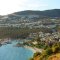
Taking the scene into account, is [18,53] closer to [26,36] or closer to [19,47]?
[19,47]

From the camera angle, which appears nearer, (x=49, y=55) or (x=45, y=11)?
(x=49, y=55)

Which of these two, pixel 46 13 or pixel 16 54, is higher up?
pixel 16 54

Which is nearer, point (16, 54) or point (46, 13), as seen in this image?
point (16, 54)

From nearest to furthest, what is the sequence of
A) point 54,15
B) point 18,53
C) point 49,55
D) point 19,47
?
point 49,55 → point 18,53 → point 19,47 → point 54,15

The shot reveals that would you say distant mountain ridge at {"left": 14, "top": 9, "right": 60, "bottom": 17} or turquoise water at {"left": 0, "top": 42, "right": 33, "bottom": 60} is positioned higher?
turquoise water at {"left": 0, "top": 42, "right": 33, "bottom": 60}

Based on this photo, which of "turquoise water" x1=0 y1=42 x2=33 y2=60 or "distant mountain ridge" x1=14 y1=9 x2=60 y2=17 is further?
"distant mountain ridge" x1=14 y1=9 x2=60 y2=17

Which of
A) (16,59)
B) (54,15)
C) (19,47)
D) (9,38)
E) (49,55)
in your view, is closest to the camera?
(49,55)

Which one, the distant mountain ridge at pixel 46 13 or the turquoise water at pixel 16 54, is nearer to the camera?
the turquoise water at pixel 16 54

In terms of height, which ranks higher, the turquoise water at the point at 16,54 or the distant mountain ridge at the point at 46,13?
the turquoise water at the point at 16,54

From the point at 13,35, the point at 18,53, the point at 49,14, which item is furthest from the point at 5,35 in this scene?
the point at 49,14

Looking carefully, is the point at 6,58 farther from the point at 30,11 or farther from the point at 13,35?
the point at 30,11

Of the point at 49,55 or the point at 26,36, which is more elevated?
the point at 49,55
